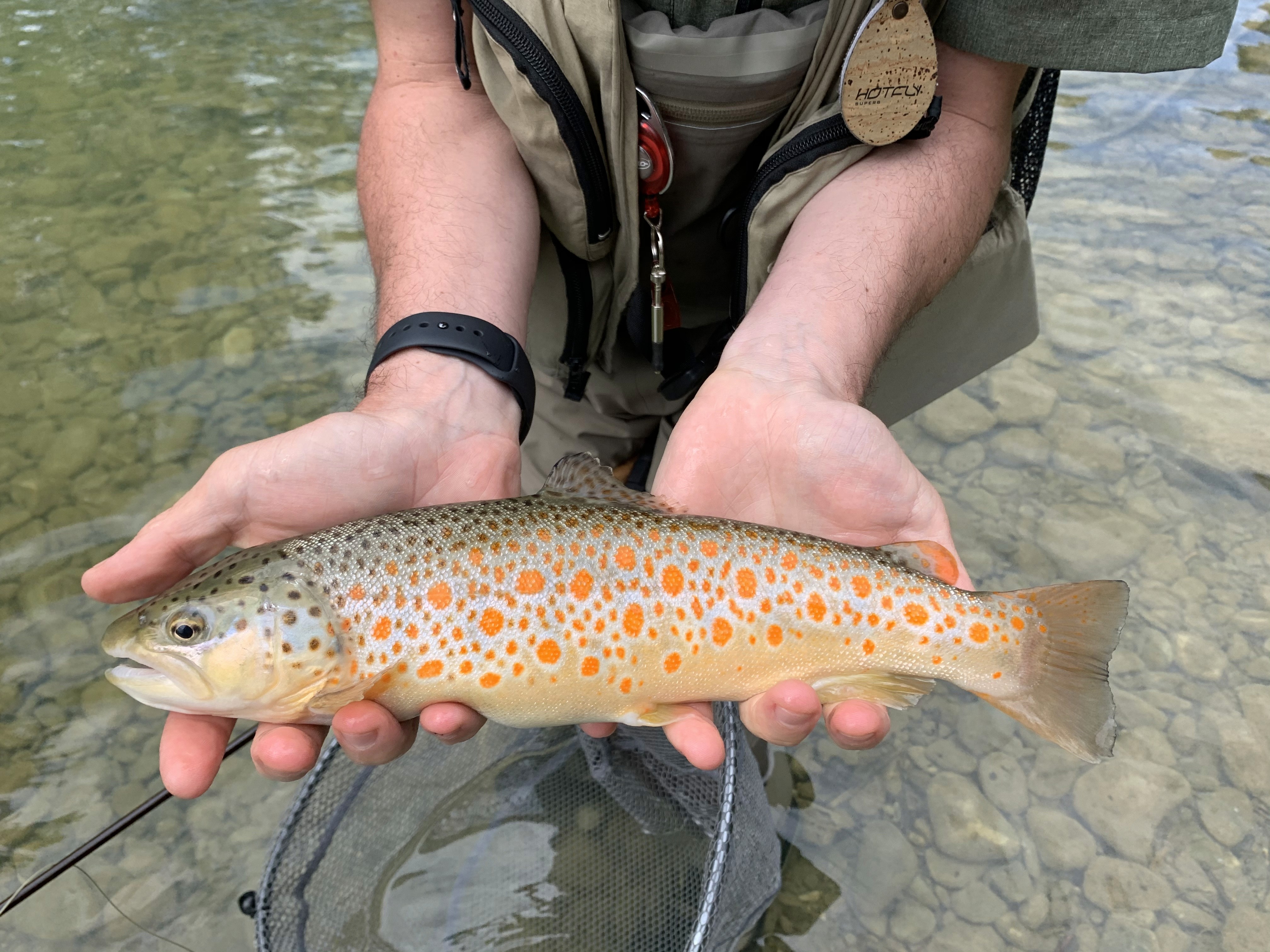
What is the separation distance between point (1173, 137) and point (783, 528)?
7559 mm

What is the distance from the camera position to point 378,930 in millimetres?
3006

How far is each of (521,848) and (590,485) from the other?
1570 millimetres

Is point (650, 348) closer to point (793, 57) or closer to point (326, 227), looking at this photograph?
point (793, 57)

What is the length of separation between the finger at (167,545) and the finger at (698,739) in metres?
1.22

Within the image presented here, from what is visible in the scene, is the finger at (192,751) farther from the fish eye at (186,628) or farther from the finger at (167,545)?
the finger at (167,545)

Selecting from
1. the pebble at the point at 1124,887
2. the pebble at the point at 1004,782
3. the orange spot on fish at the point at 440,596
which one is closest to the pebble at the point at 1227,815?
the pebble at the point at 1124,887

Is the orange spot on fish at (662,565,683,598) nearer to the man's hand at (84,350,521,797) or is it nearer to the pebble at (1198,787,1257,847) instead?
the man's hand at (84,350,521,797)

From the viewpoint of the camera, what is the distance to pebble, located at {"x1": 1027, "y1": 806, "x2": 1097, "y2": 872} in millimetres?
3656

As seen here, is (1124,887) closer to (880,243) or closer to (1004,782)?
(1004,782)

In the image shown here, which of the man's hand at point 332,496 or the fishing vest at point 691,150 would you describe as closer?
the man's hand at point 332,496

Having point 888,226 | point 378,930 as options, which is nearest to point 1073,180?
point 888,226

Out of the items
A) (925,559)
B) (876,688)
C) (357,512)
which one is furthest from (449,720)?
(925,559)

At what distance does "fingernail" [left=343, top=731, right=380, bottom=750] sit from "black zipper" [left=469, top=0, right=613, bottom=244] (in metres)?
1.77

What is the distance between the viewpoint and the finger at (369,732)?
201 cm
